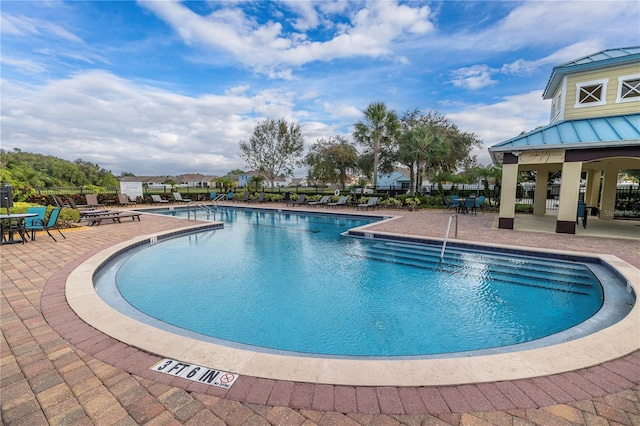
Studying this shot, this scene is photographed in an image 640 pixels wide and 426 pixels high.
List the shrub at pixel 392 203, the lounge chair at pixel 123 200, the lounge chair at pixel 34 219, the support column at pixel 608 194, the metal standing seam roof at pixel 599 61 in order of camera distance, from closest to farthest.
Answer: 1. the lounge chair at pixel 34 219
2. the metal standing seam roof at pixel 599 61
3. the support column at pixel 608 194
4. the shrub at pixel 392 203
5. the lounge chair at pixel 123 200

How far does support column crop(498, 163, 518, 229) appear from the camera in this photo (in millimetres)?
9641

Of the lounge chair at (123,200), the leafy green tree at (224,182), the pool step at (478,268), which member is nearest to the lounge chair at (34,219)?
the pool step at (478,268)

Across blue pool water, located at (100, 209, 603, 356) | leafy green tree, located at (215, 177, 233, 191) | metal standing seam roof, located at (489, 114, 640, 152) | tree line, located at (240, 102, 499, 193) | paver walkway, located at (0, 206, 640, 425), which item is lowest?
blue pool water, located at (100, 209, 603, 356)

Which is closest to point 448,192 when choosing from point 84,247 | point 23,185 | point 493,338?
point 493,338

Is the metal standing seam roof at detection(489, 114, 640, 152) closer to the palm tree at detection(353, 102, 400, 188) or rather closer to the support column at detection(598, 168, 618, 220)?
the support column at detection(598, 168, 618, 220)

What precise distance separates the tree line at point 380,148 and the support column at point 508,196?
7450mm

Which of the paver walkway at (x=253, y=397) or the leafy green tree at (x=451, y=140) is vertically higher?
the leafy green tree at (x=451, y=140)

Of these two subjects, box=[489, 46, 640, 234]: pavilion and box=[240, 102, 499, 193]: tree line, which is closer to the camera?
box=[489, 46, 640, 234]: pavilion

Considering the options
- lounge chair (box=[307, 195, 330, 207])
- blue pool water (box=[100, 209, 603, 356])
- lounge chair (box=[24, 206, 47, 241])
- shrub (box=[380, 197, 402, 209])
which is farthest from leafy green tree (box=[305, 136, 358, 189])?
lounge chair (box=[24, 206, 47, 241])

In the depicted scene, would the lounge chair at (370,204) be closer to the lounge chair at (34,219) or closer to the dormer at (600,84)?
the dormer at (600,84)

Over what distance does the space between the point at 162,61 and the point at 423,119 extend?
21851 millimetres

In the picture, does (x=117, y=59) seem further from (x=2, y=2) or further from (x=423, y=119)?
(x=423, y=119)

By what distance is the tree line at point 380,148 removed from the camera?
2030 centimetres

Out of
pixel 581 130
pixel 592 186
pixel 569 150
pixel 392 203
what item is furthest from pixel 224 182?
pixel 592 186
